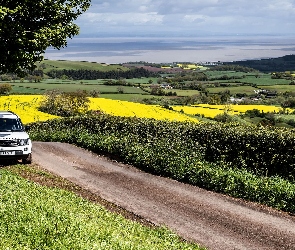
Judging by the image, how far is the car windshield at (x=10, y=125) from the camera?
20181 mm

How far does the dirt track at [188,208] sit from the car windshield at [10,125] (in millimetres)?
2461

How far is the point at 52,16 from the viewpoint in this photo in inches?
735

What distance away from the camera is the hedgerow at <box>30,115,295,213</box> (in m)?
16.3

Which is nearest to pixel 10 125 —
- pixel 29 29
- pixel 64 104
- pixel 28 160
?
pixel 28 160

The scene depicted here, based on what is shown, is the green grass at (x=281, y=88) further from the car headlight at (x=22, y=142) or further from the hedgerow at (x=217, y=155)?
the car headlight at (x=22, y=142)

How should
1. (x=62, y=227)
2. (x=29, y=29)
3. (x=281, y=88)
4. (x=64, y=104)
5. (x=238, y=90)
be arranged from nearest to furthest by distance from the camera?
(x=62, y=227) → (x=29, y=29) → (x=64, y=104) → (x=238, y=90) → (x=281, y=88)

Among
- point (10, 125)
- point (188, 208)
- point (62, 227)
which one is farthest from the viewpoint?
point (10, 125)

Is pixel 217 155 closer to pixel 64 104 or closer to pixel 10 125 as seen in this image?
pixel 10 125

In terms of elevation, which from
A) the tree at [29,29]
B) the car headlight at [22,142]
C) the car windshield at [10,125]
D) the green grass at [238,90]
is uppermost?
the tree at [29,29]

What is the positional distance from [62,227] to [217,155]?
13.3m

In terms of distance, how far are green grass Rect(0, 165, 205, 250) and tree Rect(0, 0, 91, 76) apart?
23.5ft

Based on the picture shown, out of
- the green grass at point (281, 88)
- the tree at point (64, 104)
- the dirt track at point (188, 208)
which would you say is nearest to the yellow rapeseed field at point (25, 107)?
the tree at point (64, 104)

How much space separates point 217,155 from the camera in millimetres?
20516

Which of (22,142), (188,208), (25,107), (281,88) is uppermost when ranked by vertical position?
Answer: (22,142)
